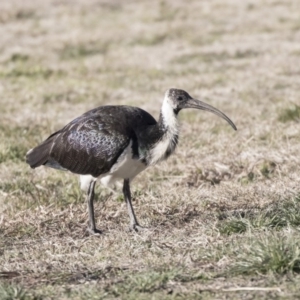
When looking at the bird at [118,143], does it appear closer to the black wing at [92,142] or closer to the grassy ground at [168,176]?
the black wing at [92,142]

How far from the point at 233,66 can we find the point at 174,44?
328 cm

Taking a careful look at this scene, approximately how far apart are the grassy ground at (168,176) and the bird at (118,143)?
1.41ft

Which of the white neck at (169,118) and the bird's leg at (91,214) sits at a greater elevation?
the white neck at (169,118)

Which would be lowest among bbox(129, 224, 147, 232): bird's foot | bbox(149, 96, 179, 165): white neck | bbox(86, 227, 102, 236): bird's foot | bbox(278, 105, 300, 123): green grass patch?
bbox(278, 105, 300, 123): green grass patch

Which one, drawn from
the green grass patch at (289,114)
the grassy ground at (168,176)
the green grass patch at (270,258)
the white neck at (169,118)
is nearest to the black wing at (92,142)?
the white neck at (169,118)

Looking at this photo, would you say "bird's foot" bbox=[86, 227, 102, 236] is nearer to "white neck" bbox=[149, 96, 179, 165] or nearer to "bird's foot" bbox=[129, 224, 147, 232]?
"bird's foot" bbox=[129, 224, 147, 232]

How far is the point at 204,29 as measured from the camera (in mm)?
21516

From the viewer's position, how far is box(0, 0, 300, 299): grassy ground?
5793 mm

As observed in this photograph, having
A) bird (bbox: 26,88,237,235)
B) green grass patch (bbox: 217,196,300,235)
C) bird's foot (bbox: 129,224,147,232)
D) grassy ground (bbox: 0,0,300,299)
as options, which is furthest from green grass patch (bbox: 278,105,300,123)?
bird's foot (bbox: 129,224,147,232)

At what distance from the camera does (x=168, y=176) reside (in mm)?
9258

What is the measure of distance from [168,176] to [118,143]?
2.10 meters

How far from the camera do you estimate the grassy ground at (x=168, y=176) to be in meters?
5.79

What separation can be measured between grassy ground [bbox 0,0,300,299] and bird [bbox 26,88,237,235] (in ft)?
1.41

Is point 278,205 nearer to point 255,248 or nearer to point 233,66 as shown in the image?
point 255,248
